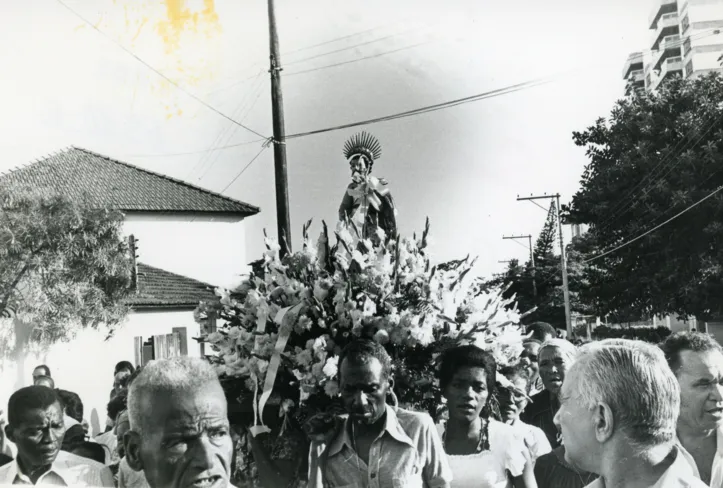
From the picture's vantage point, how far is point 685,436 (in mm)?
2559

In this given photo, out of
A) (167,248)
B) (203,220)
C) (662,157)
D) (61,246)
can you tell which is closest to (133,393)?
(61,246)

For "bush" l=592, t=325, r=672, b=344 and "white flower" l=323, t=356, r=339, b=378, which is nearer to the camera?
"white flower" l=323, t=356, r=339, b=378

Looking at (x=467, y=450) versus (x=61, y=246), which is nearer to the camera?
(x=467, y=450)

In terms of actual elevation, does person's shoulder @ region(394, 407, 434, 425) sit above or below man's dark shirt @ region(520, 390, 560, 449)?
above

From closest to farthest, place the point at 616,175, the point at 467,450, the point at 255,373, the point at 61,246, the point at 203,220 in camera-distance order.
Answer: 1. the point at 467,450
2. the point at 255,373
3. the point at 61,246
4. the point at 616,175
5. the point at 203,220

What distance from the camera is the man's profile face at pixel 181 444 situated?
1.59 m

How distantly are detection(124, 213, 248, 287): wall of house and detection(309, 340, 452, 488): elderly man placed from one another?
11990mm

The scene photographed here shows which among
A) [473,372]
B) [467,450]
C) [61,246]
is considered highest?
[61,246]

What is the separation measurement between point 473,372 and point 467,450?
299 millimetres

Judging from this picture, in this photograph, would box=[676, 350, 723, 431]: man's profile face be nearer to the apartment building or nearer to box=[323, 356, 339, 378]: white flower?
box=[323, 356, 339, 378]: white flower

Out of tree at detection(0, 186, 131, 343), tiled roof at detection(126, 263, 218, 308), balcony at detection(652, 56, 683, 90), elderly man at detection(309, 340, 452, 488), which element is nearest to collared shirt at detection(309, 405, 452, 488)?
elderly man at detection(309, 340, 452, 488)

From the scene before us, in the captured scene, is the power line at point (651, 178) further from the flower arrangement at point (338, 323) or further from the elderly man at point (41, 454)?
the elderly man at point (41, 454)

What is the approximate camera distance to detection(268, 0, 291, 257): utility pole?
823 cm

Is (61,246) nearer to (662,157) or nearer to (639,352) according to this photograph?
(639,352)
